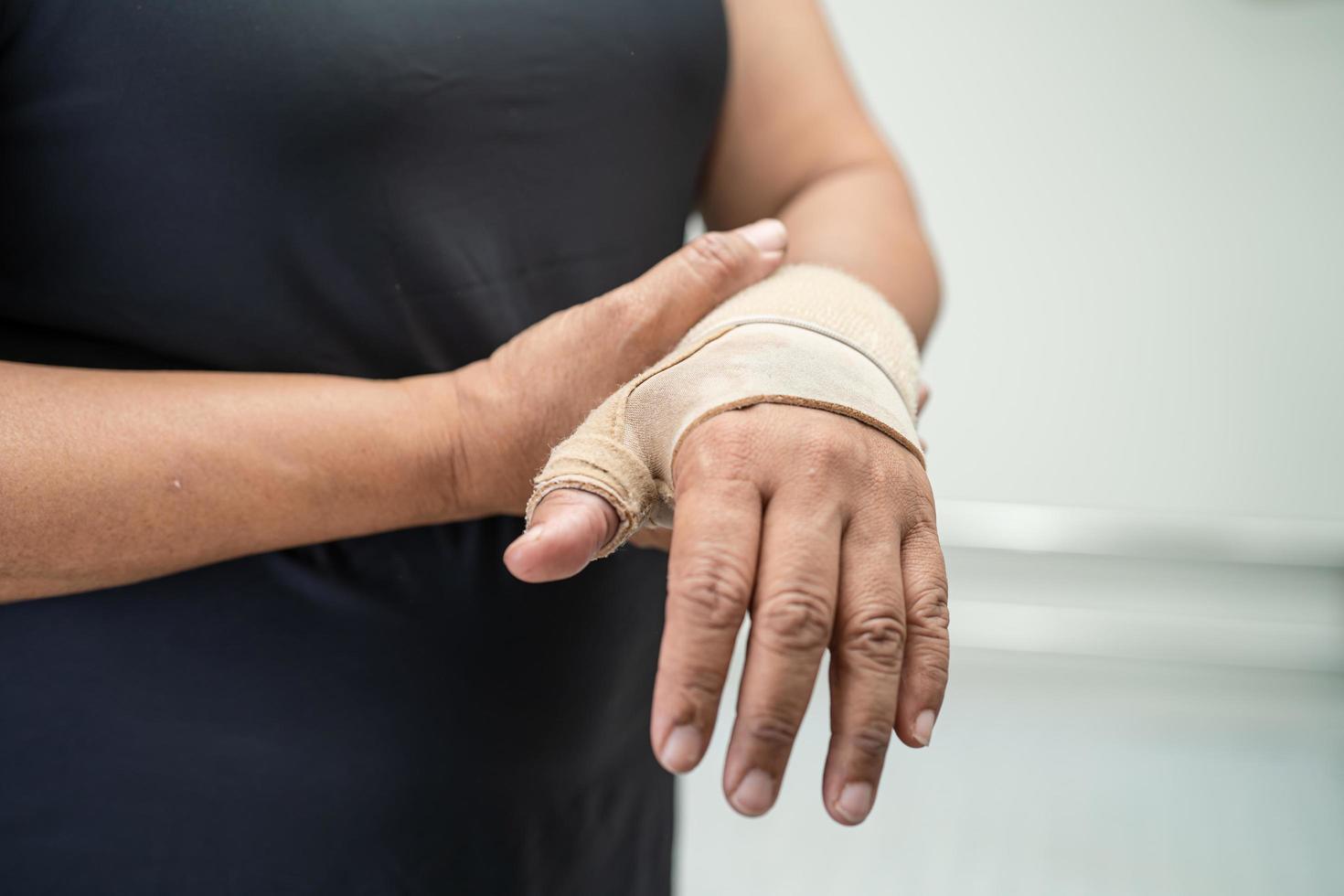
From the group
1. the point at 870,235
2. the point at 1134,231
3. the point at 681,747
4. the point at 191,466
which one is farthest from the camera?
the point at 1134,231

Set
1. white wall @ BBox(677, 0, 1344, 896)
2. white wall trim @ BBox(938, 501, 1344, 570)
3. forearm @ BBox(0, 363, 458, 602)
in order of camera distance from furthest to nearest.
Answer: white wall trim @ BBox(938, 501, 1344, 570) → white wall @ BBox(677, 0, 1344, 896) → forearm @ BBox(0, 363, 458, 602)

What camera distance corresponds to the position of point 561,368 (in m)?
0.46

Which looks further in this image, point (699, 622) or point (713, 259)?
point (713, 259)

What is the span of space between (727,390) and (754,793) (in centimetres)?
15

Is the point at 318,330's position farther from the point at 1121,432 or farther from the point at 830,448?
the point at 1121,432

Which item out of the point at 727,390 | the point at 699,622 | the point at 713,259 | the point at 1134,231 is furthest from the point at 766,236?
the point at 1134,231

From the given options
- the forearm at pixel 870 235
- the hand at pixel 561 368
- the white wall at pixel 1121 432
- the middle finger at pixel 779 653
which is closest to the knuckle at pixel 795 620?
the middle finger at pixel 779 653

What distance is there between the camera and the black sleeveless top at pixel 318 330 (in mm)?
454

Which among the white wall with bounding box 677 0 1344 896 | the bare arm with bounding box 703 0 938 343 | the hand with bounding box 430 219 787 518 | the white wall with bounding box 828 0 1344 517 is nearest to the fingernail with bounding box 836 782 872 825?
the hand with bounding box 430 219 787 518

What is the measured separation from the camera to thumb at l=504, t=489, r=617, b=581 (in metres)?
0.35

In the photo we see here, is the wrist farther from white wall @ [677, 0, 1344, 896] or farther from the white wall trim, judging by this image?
the white wall trim

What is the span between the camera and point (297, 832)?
0.51m

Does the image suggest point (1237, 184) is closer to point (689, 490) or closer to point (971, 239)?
point (971, 239)

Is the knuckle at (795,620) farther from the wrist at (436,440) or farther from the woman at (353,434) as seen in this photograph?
the wrist at (436,440)
